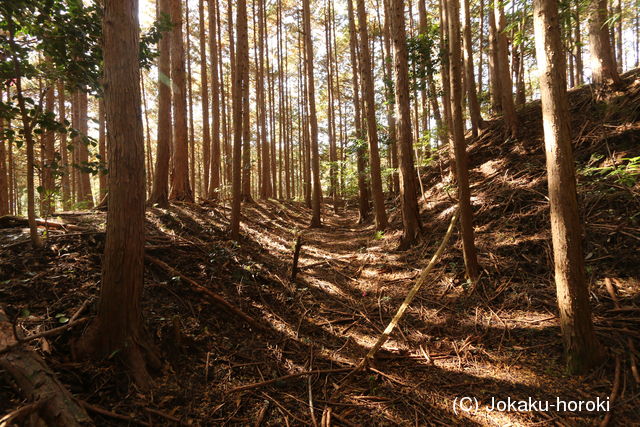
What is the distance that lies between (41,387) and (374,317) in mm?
4123

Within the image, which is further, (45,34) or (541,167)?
(541,167)

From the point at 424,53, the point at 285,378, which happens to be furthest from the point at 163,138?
the point at 424,53

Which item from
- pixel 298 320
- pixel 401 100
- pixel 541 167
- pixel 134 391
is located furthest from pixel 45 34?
pixel 541 167

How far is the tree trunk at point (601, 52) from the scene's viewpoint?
21.6 feet

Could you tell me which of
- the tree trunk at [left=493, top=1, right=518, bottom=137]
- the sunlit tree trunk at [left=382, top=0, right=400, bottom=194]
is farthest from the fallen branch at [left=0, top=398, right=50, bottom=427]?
the sunlit tree trunk at [left=382, top=0, right=400, bottom=194]

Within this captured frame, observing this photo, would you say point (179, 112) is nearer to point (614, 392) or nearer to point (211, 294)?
point (211, 294)

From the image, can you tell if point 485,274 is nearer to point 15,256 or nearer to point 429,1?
point 15,256

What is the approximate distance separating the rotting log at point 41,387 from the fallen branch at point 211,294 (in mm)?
2140

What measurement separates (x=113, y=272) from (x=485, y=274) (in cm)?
526

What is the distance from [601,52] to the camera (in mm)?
6832

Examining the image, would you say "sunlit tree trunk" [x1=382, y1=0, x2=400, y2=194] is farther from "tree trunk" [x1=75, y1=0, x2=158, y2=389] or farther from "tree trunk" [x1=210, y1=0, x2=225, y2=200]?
"tree trunk" [x1=75, y1=0, x2=158, y2=389]

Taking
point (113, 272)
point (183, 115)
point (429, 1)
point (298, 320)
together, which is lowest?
point (298, 320)

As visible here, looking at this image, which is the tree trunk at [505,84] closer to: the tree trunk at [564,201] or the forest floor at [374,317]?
the forest floor at [374,317]

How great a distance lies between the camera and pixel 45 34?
3.78 m
